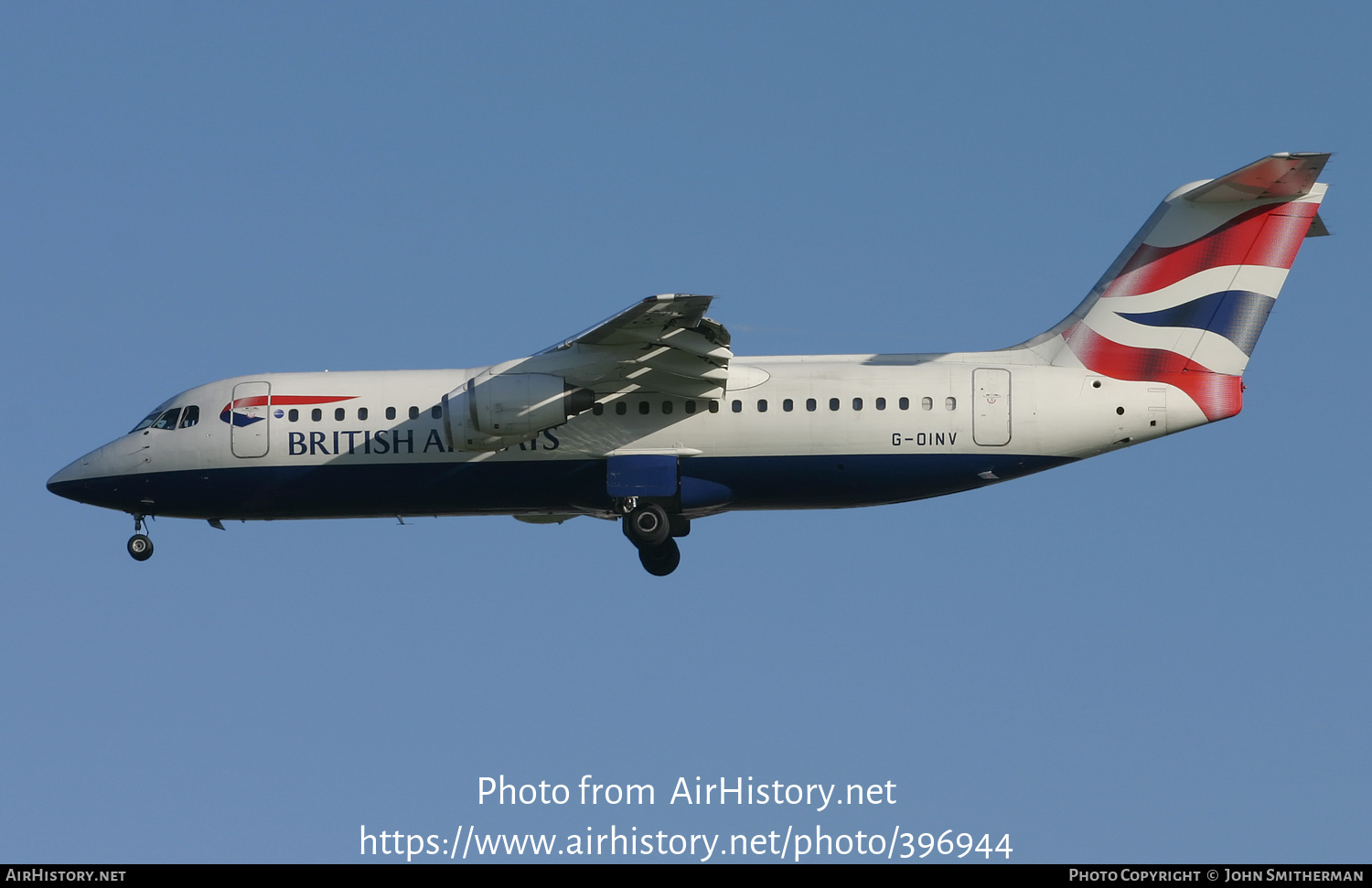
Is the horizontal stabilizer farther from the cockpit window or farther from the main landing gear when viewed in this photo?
the cockpit window

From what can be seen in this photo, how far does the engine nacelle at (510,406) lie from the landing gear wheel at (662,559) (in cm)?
303

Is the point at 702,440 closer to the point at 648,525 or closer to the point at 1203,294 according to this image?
the point at 648,525

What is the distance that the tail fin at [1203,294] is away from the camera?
79.4ft

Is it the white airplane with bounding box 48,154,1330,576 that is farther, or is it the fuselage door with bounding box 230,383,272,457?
the fuselage door with bounding box 230,383,272,457

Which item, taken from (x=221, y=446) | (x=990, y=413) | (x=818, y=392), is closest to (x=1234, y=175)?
(x=990, y=413)

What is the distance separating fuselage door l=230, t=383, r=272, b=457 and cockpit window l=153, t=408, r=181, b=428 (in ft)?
2.96

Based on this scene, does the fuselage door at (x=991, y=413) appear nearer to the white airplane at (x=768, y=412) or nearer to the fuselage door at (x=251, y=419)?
the white airplane at (x=768, y=412)

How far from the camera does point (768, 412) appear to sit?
965 inches

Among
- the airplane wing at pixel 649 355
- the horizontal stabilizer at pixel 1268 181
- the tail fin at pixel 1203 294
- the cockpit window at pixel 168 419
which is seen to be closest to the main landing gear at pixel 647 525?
the airplane wing at pixel 649 355

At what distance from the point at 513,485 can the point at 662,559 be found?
8.36ft

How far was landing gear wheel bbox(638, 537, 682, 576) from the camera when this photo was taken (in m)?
26.0

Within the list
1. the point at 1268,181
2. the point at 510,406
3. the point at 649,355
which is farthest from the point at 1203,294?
the point at 510,406

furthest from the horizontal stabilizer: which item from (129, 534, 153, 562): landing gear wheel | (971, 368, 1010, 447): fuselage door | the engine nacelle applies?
(129, 534, 153, 562): landing gear wheel
